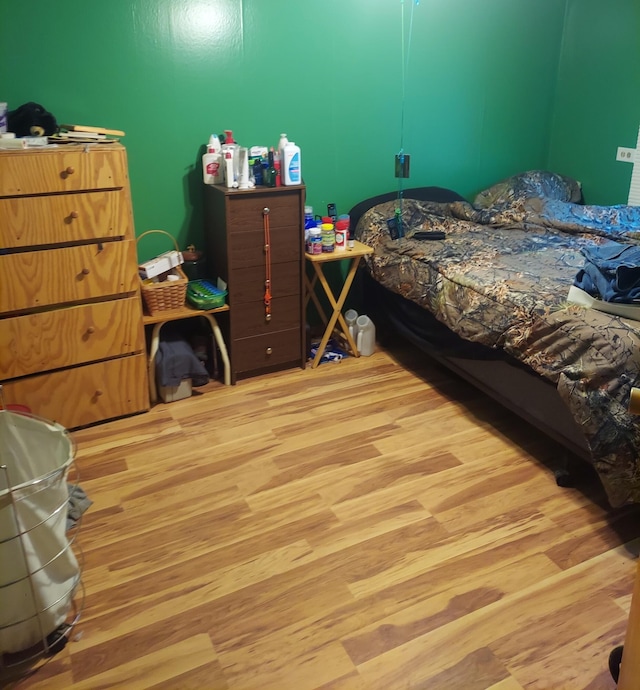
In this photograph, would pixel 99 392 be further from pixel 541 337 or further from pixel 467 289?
pixel 541 337

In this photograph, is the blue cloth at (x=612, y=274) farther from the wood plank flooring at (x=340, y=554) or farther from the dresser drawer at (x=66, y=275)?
the dresser drawer at (x=66, y=275)

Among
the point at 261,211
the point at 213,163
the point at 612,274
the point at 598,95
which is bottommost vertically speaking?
the point at 612,274

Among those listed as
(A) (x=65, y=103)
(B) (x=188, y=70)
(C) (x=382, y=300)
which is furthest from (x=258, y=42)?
(C) (x=382, y=300)

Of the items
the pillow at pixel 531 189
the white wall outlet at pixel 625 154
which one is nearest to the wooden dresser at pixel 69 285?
the pillow at pixel 531 189

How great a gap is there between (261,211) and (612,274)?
1463mm

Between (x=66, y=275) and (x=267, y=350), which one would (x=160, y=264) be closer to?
(x=66, y=275)

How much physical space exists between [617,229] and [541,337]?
A: 1345 mm

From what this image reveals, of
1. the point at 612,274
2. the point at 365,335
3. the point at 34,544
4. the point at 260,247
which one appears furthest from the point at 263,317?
the point at 34,544

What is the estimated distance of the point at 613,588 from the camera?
5.96 feet

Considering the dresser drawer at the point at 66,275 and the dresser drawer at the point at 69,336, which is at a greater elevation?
the dresser drawer at the point at 66,275

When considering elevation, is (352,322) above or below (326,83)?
below

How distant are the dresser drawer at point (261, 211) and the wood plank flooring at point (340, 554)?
0.81 m

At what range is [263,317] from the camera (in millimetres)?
2982

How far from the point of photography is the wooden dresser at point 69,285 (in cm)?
226
